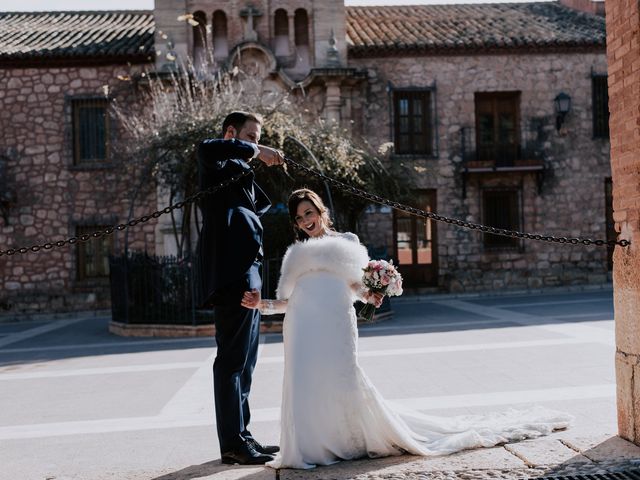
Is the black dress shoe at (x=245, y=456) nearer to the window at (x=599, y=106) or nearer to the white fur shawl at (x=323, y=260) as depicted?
the white fur shawl at (x=323, y=260)

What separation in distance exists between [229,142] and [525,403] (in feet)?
10.6

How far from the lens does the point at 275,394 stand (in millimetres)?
6570

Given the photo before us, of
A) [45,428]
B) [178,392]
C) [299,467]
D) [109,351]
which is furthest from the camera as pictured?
[109,351]

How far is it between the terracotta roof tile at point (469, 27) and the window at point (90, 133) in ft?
22.0

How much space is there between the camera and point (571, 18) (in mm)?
21078

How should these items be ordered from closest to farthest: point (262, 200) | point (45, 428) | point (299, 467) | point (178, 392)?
point (299, 467) → point (262, 200) → point (45, 428) → point (178, 392)

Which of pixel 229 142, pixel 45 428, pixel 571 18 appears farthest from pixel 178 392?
pixel 571 18

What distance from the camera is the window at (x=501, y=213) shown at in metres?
19.4

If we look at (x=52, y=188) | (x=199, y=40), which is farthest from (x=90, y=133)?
(x=199, y=40)

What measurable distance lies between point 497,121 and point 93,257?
11245 mm

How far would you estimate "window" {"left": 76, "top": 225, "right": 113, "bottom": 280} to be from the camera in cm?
1855

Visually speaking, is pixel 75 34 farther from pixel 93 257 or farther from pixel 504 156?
pixel 504 156

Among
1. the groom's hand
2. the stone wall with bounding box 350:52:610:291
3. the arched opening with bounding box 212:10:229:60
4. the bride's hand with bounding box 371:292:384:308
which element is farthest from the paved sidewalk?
the arched opening with bounding box 212:10:229:60

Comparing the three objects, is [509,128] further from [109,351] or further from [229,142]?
[229,142]
